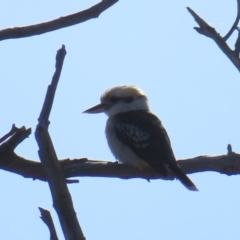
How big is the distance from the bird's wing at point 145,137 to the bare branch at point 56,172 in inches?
123

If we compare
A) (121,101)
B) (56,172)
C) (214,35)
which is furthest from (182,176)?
(56,172)

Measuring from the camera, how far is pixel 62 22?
297 centimetres

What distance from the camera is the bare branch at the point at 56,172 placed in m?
1.80

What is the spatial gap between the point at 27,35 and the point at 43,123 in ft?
2.80

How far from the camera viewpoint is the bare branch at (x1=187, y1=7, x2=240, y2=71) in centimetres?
261

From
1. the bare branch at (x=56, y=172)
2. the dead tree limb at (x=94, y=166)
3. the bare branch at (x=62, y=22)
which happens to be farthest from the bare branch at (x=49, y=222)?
the dead tree limb at (x=94, y=166)

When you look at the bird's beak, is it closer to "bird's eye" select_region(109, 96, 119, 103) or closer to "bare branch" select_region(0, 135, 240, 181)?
"bird's eye" select_region(109, 96, 119, 103)

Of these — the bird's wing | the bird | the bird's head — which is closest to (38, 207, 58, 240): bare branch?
the bird

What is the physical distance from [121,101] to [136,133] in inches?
32.2

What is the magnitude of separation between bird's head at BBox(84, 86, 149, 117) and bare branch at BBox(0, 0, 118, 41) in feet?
11.6

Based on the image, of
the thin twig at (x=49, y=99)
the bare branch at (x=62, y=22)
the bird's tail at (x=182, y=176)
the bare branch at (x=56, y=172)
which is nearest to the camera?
the bare branch at (x=56, y=172)

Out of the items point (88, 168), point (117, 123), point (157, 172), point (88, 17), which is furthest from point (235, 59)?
point (117, 123)

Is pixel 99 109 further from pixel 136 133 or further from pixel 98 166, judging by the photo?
pixel 98 166

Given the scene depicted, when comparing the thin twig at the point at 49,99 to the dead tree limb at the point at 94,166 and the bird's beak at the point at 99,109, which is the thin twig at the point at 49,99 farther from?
the bird's beak at the point at 99,109
